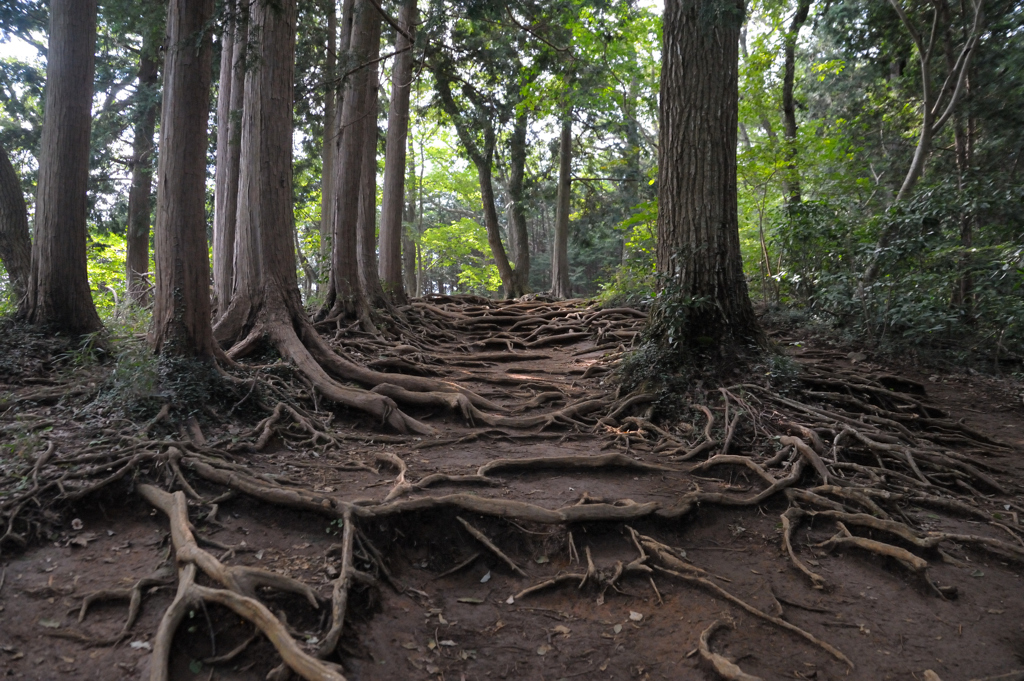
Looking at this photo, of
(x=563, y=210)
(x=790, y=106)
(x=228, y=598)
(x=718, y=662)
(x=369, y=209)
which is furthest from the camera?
(x=563, y=210)

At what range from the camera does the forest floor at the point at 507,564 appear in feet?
11.5

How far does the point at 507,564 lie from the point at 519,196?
16.5 m

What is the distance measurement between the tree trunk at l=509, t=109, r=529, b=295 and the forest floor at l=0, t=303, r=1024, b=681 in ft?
44.8

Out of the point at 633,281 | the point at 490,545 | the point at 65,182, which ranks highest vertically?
the point at 65,182

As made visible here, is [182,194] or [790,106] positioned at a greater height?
[790,106]

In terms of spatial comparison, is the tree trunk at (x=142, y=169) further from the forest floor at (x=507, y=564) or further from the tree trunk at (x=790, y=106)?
the tree trunk at (x=790, y=106)

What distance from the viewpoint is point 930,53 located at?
437 inches

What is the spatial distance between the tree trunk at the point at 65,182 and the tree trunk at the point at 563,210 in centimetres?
1275

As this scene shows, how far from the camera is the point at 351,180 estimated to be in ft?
35.4

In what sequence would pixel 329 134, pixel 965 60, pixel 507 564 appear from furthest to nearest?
pixel 329 134 < pixel 965 60 < pixel 507 564

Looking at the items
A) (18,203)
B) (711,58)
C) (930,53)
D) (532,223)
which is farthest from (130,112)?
(532,223)

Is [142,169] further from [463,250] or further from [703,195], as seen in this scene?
[463,250]

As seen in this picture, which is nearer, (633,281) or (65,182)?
(65,182)

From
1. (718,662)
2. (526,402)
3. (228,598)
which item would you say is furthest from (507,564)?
(526,402)
